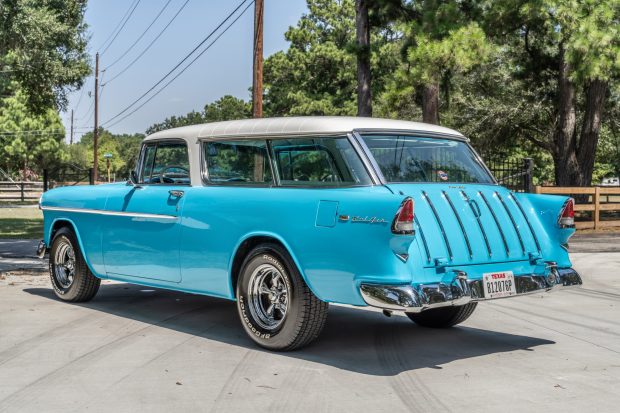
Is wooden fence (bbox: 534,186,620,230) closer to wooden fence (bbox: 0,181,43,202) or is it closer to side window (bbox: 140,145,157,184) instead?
side window (bbox: 140,145,157,184)

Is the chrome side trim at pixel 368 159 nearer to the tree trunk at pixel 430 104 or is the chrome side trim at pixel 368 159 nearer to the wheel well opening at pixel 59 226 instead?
the wheel well opening at pixel 59 226

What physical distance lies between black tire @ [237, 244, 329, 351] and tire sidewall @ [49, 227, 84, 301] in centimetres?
270

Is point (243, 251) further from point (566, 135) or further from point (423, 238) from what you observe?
point (566, 135)

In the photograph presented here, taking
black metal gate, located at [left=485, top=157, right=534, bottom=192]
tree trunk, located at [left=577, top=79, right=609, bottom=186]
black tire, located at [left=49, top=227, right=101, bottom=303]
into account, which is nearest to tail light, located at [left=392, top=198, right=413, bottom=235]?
black tire, located at [left=49, top=227, right=101, bottom=303]

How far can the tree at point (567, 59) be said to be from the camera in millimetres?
19578

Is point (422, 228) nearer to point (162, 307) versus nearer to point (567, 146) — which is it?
point (162, 307)

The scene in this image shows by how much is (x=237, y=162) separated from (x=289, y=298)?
1.43 metres

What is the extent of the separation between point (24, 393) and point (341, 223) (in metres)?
2.33

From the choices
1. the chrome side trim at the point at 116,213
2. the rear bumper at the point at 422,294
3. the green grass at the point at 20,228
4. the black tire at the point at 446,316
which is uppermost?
the chrome side trim at the point at 116,213

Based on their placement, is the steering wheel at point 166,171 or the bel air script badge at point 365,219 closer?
the bel air script badge at point 365,219

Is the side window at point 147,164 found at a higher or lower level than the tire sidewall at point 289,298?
higher

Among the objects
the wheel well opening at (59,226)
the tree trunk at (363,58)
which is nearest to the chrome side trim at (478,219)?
the wheel well opening at (59,226)

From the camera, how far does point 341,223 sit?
18.7ft

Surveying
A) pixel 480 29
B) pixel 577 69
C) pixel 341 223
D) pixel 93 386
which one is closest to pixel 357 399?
pixel 341 223
